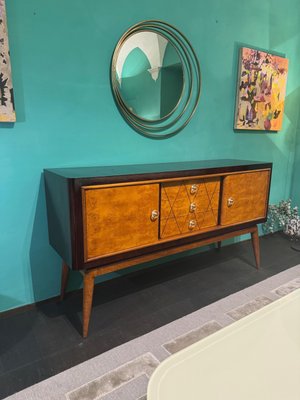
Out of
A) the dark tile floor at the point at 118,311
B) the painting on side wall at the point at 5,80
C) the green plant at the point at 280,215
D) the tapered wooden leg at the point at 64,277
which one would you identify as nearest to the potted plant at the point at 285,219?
the green plant at the point at 280,215

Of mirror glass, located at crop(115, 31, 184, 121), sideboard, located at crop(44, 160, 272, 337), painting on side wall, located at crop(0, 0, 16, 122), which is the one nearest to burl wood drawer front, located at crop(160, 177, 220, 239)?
sideboard, located at crop(44, 160, 272, 337)

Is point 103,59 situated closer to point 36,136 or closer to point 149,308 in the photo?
point 36,136

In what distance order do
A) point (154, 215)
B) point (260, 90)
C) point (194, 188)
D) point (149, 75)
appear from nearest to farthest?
point (154, 215) → point (194, 188) → point (149, 75) → point (260, 90)

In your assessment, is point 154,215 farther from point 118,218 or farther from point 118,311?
point 118,311

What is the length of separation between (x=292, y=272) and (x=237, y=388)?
1.47 meters

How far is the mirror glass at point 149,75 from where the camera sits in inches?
68.3

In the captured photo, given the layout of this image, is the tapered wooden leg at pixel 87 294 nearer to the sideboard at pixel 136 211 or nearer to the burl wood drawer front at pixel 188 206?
the sideboard at pixel 136 211

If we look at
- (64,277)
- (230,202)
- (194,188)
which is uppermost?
(194,188)

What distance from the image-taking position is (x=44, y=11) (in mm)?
1446

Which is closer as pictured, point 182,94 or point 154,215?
point 154,215

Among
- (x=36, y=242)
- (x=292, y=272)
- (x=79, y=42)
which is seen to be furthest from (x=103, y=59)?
(x=292, y=272)

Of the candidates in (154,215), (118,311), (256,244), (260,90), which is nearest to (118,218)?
(154,215)

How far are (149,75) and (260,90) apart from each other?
1.14 m

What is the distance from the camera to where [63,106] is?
1.59m
